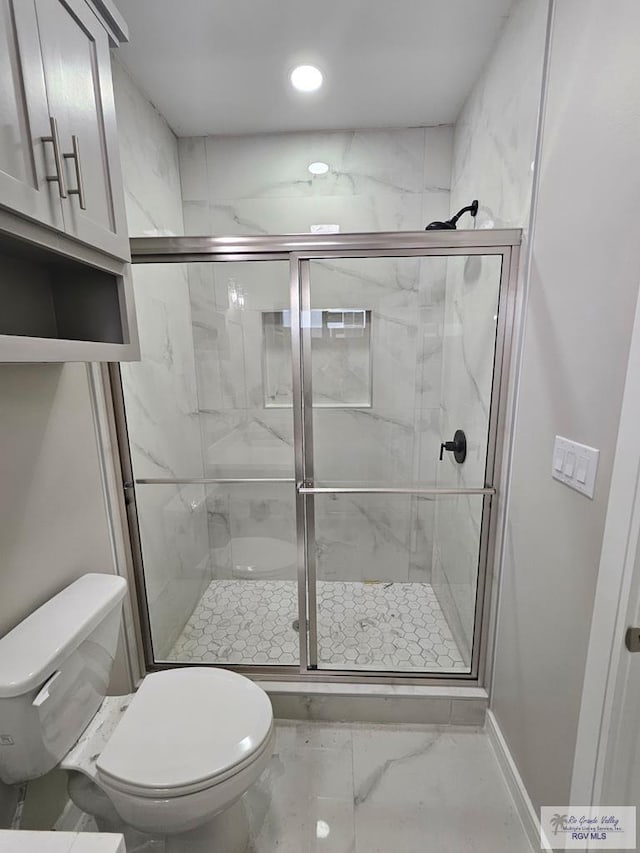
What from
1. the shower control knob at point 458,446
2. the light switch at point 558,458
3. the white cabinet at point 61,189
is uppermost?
the white cabinet at point 61,189

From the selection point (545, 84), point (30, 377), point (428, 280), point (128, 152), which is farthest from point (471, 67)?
point (30, 377)

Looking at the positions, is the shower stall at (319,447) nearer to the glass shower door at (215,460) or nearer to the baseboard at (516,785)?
the glass shower door at (215,460)

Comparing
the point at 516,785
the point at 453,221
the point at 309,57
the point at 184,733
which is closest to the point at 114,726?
the point at 184,733

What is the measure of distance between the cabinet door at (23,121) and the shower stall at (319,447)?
0.60 meters

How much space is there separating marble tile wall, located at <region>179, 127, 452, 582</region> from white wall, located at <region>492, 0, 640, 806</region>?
914 millimetres

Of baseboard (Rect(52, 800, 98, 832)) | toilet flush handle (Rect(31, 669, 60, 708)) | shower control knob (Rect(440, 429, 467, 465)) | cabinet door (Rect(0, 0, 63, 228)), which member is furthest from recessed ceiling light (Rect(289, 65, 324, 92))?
baseboard (Rect(52, 800, 98, 832))

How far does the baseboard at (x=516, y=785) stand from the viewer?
1.10 metres

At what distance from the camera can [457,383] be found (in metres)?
1.85

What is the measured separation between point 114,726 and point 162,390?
130cm

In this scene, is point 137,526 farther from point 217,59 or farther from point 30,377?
point 217,59

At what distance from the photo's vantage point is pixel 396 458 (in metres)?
2.21

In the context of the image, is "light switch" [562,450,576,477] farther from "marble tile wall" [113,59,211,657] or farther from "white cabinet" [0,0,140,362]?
"marble tile wall" [113,59,211,657]

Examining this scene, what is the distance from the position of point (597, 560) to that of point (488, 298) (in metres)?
1.02

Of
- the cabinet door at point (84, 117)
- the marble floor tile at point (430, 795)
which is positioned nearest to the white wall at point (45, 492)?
the cabinet door at point (84, 117)
